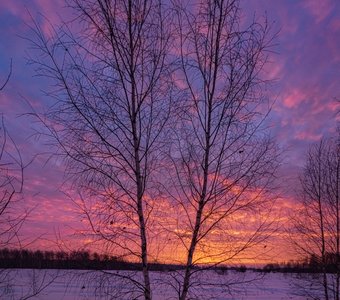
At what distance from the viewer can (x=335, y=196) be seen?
16297 mm

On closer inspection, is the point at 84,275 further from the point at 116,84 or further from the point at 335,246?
the point at 335,246

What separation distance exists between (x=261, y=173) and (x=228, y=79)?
1.55 metres

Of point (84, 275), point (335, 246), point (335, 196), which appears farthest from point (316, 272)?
point (84, 275)

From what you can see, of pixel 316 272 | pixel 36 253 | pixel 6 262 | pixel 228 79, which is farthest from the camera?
pixel 316 272

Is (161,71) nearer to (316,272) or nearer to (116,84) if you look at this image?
(116,84)

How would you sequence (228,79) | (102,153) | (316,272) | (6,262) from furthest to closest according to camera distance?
(316,272)
(228,79)
(102,153)
(6,262)

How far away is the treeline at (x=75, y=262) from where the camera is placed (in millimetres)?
5414

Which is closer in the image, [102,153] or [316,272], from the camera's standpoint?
[102,153]

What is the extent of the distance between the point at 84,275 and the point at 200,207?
75.4 inches

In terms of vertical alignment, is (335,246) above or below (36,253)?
above

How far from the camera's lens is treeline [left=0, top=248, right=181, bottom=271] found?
5414 mm

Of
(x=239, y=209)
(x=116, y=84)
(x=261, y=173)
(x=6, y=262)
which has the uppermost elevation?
(x=116, y=84)

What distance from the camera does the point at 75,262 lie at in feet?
20.7

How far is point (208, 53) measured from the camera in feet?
24.0
